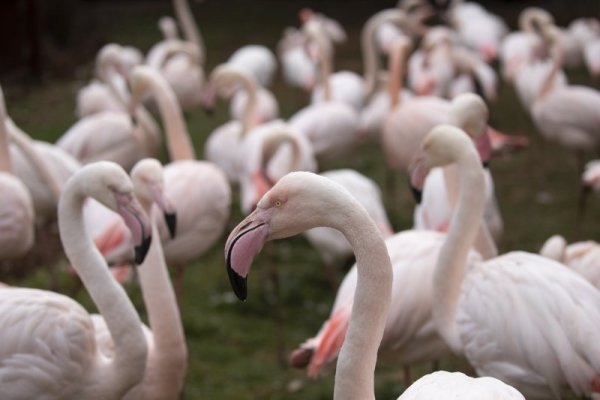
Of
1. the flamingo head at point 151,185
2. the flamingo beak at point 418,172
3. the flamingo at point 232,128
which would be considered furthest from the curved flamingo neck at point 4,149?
the flamingo beak at point 418,172

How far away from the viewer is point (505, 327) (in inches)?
142

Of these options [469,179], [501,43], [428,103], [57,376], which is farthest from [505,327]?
[501,43]

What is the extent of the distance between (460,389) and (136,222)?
1.43 m

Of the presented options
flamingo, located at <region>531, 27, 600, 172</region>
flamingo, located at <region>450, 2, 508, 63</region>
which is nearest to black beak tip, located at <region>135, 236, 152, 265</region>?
flamingo, located at <region>531, 27, 600, 172</region>

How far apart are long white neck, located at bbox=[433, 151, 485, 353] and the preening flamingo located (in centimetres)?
116

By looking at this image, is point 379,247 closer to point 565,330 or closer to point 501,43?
point 565,330

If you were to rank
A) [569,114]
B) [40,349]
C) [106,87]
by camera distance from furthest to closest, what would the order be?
[106,87]
[569,114]
[40,349]

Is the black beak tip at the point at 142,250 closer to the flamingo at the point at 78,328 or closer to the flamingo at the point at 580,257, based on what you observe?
the flamingo at the point at 78,328

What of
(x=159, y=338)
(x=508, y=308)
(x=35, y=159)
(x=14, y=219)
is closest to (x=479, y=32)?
(x=35, y=159)

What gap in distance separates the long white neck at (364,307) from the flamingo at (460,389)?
6.2 inches

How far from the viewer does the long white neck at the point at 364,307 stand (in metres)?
2.66

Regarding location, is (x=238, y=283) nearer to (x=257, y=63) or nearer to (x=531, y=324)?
(x=531, y=324)

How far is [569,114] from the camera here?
7578 mm

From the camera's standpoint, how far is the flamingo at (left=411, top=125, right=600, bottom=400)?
3.43 m
